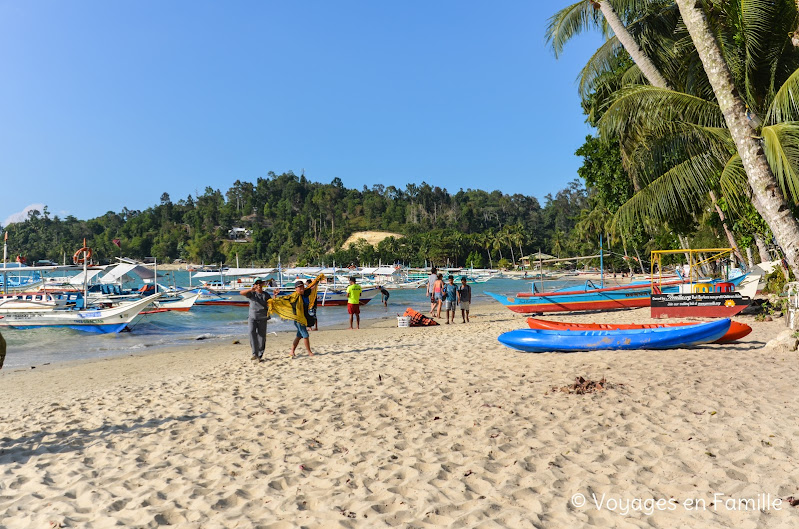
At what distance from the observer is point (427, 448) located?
520 cm

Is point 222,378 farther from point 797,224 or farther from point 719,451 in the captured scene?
point 797,224

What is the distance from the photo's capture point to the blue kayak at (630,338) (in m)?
9.31

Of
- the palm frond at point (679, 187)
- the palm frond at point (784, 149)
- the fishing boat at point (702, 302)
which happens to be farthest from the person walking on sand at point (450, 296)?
the palm frond at point (784, 149)

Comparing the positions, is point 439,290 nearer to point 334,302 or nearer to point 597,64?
point 597,64

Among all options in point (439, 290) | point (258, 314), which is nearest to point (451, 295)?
point (439, 290)

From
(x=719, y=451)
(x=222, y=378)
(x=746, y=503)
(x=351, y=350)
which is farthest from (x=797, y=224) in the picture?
(x=222, y=378)

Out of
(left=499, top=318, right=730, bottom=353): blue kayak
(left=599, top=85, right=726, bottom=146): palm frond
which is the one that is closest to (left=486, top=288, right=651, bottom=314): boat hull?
(left=599, top=85, right=726, bottom=146): palm frond

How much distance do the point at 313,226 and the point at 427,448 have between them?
449 feet

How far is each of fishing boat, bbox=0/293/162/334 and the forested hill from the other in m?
87.3

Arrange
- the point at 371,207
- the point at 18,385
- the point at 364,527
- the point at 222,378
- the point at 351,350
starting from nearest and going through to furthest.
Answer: the point at 364,527 < the point at 222,378 < the point at 18,385 < the point at 351,350 < the point at 371,207

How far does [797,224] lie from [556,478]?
714 centimetres

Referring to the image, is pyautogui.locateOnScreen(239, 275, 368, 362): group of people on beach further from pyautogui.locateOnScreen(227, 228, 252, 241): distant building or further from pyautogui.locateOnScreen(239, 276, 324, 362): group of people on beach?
pyautogui.locateOnScreen(227, 228, 252, 241): distant building

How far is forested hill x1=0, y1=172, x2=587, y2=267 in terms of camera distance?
374 ft

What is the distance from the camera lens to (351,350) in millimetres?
12078
